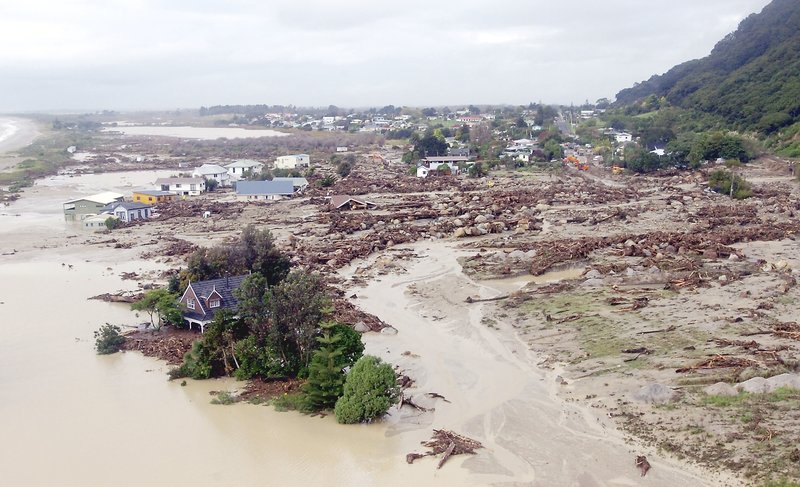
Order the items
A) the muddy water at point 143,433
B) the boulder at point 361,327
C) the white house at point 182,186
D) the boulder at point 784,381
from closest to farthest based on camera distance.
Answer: the muddy water at point 143,433 → the boulder at point 784,381 → the boulder at point 361,327 → the white house at point 182,186

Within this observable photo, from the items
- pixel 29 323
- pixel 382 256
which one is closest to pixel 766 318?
pixel 382 256

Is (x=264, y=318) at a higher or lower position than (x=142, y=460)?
higher

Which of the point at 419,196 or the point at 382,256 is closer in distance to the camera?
the point at 382,256

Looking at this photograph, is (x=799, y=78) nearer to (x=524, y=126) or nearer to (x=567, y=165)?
A: (x=567, y=165)

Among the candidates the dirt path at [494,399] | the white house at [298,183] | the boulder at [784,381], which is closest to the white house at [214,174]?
the white house at [298,183]

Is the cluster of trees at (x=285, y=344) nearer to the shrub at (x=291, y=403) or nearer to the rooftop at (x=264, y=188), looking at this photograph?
the shrub at (x=291, y=403)

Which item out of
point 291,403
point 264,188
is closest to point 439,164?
point 264,188
